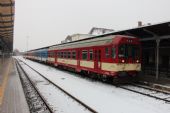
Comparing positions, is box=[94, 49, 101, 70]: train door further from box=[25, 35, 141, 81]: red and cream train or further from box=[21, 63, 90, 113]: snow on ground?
box=[21, 63, 90, 113]: snow on ground

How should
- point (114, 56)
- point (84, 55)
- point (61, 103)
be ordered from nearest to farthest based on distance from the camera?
point (61, 103)
point (114, 56)
point (84, 55)

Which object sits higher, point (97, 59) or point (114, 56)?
point (114, 56)

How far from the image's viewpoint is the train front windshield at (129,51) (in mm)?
14141

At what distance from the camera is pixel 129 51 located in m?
14.5

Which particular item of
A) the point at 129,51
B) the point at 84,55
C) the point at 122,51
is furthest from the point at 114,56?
the point at 84,55

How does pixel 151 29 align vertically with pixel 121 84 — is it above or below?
above

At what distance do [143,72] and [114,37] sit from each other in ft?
23.8

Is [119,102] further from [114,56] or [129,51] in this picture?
[129,51]

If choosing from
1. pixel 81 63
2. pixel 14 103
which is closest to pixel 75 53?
pixel 81 63

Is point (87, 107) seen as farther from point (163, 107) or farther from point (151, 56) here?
point (151, 56)

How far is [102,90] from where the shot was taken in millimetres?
13125

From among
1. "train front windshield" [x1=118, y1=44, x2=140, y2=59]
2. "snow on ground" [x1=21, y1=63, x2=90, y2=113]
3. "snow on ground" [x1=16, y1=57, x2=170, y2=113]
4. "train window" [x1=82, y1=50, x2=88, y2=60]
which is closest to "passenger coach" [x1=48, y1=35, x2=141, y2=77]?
"train front windshield" [x1=118, y1=44, x2=140, y2=59]

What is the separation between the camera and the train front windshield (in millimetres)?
14141

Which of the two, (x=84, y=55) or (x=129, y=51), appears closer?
(x=129, y=51)
